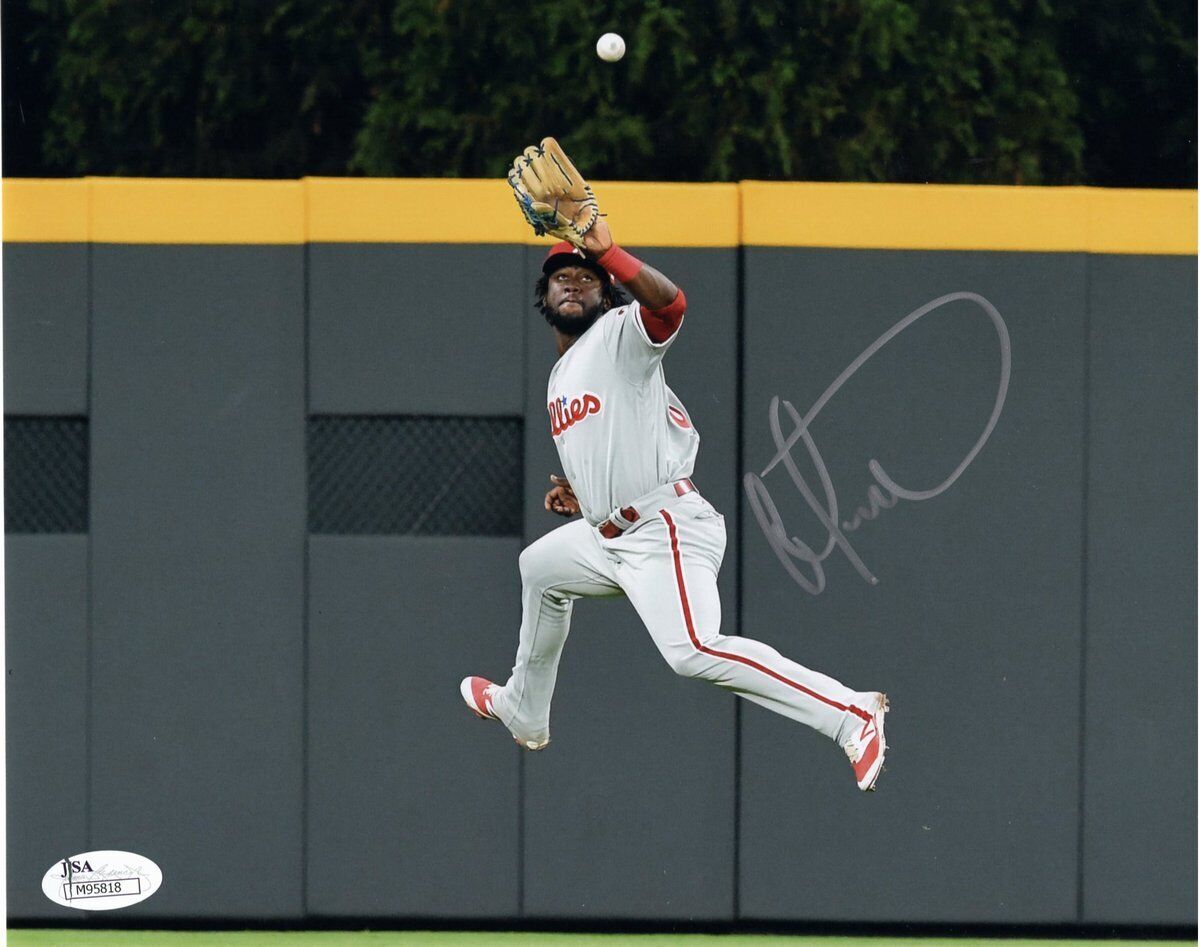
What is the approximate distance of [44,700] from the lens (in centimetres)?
581

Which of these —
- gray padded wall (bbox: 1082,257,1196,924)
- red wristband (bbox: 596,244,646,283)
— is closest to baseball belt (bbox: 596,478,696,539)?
red wristband (bbox: 596,244,646,283)

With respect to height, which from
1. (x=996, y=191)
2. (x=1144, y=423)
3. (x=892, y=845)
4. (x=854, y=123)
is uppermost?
(x=854, y=123)

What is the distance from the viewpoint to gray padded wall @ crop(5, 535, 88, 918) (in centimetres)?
581

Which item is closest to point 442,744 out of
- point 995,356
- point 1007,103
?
point 995,356

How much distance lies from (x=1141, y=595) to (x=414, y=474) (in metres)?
2.54

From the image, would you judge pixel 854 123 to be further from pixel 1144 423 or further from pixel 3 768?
pixel 3 768

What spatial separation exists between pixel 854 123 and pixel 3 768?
18.0 feet

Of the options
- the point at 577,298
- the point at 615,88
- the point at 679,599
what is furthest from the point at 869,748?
the point at 615,88

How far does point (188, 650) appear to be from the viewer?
5.81 m

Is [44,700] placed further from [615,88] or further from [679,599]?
[615,88]

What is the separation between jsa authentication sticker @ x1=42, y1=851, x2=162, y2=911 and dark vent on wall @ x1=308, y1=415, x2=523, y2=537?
132cm

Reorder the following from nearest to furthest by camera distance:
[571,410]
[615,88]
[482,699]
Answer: [571,410]
[482,699]
[615,88]
